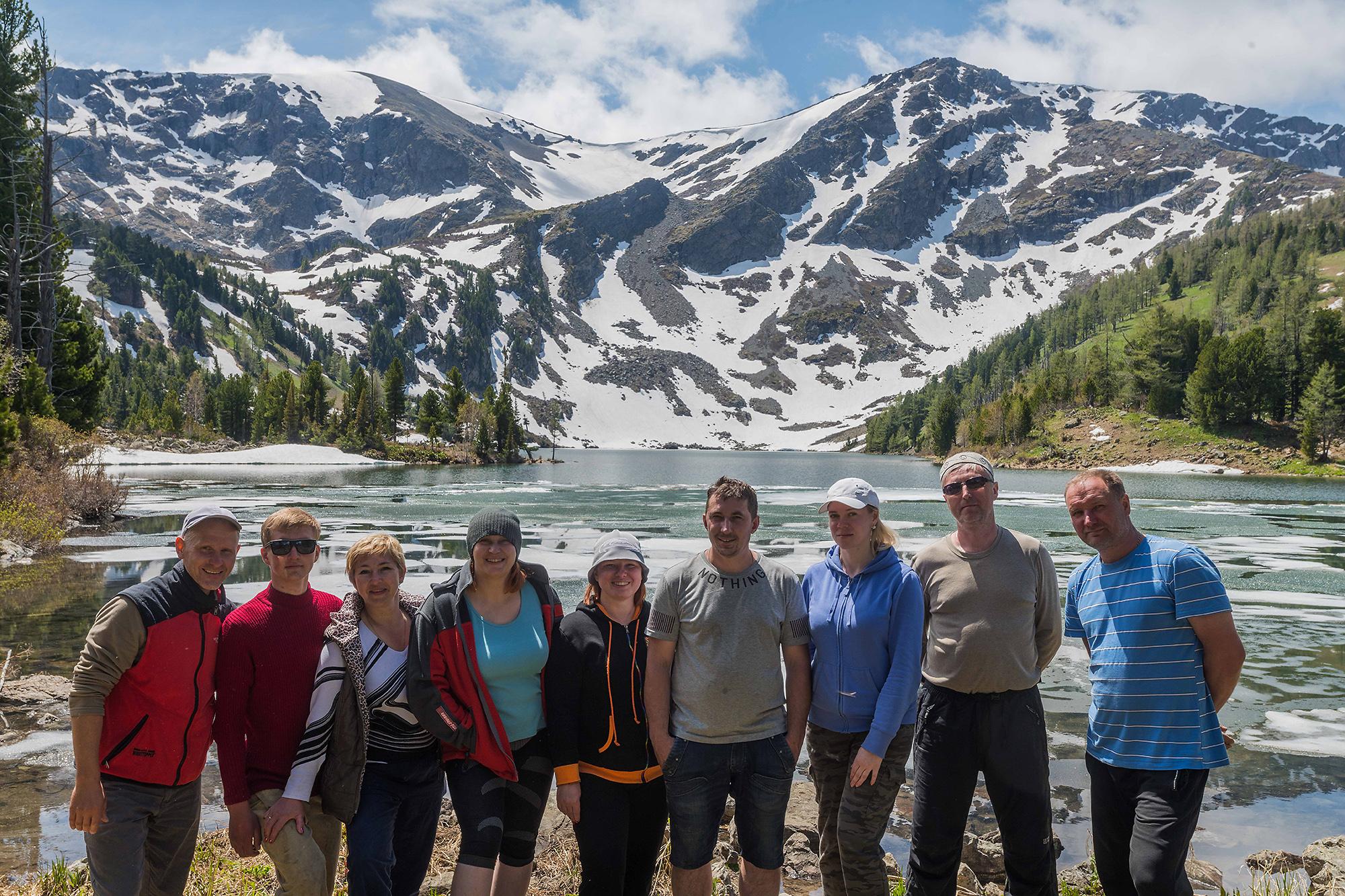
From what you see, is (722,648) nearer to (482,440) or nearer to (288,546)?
(288,546)

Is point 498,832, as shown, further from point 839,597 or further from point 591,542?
point 591,542

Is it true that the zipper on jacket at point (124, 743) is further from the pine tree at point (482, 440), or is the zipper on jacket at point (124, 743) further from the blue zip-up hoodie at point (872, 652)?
the pine tree at point (482, 440)

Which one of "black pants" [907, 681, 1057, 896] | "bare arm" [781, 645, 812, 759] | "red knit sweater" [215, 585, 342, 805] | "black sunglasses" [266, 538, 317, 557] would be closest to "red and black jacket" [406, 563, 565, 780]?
"red knit sweater" [215, 585, 342, 805]

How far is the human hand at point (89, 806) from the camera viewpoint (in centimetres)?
332

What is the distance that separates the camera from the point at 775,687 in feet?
13.5

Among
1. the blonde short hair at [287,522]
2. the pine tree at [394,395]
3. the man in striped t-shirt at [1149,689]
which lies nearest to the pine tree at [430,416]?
the pine tree at [394,395]

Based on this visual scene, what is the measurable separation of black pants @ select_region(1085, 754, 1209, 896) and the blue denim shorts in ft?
5.62

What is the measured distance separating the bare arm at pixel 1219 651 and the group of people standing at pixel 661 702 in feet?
0.04

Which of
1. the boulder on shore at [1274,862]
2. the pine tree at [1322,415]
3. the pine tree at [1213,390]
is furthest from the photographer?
the pine tree at [1213,390]

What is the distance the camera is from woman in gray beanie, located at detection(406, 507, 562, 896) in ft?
13.0

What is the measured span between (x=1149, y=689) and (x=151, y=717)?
4.99 meters

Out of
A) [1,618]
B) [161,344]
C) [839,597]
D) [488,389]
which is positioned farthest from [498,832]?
[161,344]

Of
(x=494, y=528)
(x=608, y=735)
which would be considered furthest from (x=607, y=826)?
(x=494, y=528)

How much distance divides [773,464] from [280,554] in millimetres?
100812
